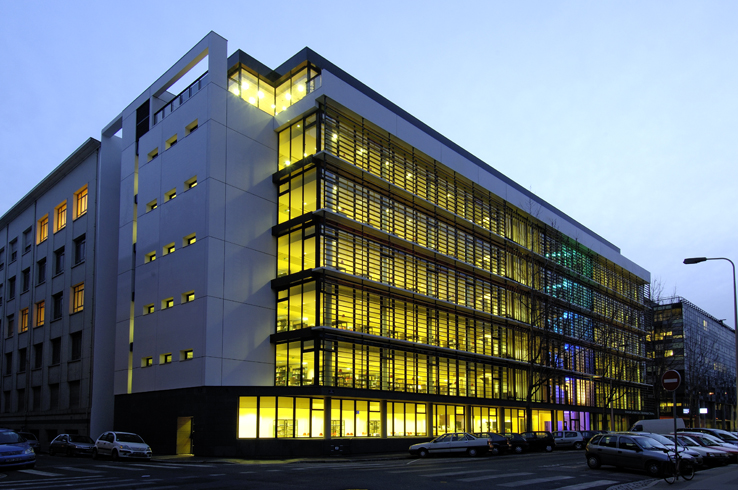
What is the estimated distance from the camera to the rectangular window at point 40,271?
58.2m

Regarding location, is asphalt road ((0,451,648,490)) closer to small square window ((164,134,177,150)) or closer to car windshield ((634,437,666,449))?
car windshield ((634,437,666,449))

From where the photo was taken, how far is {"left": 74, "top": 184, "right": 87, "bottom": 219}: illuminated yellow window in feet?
173

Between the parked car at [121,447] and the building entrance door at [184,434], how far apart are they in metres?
4.06

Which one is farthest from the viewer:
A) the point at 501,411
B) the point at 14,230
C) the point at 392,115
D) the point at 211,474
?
the point at 14,230

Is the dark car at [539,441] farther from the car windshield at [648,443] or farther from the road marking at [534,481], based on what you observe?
the road marking at [534,481]

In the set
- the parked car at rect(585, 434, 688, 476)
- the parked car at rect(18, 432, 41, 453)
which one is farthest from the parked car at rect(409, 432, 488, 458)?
the parked car at rect(18, 432, 41, 453)

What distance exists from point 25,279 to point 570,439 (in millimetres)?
52664

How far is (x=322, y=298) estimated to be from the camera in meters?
37.5

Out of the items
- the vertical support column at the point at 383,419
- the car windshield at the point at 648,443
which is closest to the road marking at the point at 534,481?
the car windshield at the point at 648,443

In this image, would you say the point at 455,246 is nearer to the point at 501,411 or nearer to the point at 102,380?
the point at 501,411

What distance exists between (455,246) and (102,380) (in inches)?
1130

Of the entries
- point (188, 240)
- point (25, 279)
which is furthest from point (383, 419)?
point (25, 279)

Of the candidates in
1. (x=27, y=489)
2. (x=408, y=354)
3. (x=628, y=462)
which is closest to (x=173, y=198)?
(x=408, y=354)

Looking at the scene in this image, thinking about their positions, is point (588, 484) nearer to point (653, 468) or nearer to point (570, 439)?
point (653, 468)
